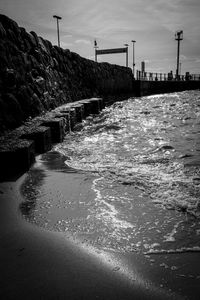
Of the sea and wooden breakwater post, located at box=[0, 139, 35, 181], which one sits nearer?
the sea

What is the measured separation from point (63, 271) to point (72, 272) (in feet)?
0.22

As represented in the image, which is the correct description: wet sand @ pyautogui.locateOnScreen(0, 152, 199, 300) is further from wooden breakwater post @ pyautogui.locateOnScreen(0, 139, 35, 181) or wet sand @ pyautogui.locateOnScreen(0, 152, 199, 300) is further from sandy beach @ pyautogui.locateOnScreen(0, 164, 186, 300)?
wooden breakwater post @ pyautogui.locateOnScreen(0, 139, 35, 181)

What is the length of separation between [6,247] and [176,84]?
36990mm

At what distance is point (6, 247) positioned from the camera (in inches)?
82.8

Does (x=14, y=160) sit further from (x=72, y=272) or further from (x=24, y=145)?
(x=72, y=272)

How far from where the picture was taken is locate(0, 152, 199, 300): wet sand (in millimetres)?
1610

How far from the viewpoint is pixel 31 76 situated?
909 centimetres

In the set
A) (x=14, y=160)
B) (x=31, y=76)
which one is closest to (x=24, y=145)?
(x=14, y=160)

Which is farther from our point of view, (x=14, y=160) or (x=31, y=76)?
(x=31, y=76)

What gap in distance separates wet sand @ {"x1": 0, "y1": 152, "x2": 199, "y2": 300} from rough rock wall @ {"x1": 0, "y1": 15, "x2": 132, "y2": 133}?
4.75 m

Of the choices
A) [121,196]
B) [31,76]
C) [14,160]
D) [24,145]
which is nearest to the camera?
[121,196]

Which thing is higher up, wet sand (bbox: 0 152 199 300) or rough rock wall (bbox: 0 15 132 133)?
rough rock wall (bbox: 0 15 132 133)

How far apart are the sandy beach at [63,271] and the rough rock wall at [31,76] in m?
4.70

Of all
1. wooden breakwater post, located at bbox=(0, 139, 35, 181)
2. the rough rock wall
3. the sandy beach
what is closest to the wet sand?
the sandy beach
